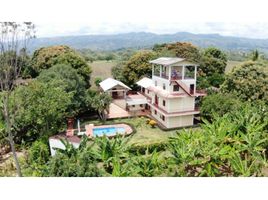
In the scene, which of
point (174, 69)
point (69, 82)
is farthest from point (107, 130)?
point (174, 69)

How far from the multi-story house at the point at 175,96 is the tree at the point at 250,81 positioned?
67.4 inches

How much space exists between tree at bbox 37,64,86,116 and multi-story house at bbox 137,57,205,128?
144 inches

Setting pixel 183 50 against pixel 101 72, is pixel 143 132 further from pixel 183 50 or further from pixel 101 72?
pixel 101 72

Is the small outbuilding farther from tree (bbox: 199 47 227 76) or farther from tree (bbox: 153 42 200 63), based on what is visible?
tree (bbox: 199 47 227 76)

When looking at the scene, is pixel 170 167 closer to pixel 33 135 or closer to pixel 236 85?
pixel 33 135

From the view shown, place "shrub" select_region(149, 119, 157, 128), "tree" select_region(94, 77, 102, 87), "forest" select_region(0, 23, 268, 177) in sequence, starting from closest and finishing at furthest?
1. "forest" select_region(0, 23, 268, 177)
2. "shrub" select_region(149, 119, 157, 128)
3. "tree" select_region(94, 77, 102, 87)

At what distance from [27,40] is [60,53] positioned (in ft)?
38.5

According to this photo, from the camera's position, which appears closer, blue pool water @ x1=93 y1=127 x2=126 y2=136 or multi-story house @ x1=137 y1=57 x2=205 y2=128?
blue pool water @ x1=93 y1=127 x2=126 y2=136

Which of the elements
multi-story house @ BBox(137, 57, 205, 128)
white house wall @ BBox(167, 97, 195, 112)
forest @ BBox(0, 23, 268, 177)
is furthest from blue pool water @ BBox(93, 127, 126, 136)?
white house wall @ BBox(167, 97, 195, 112)

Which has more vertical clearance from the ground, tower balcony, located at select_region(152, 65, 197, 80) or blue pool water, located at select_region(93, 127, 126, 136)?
tower balcony, located at select_region(152, 65, 197, 80)

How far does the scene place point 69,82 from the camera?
543 inches

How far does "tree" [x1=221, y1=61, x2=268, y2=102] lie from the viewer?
1357 cm

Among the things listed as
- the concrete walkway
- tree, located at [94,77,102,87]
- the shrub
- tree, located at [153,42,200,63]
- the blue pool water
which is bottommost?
the blue pool water

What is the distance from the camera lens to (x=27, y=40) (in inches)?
286
